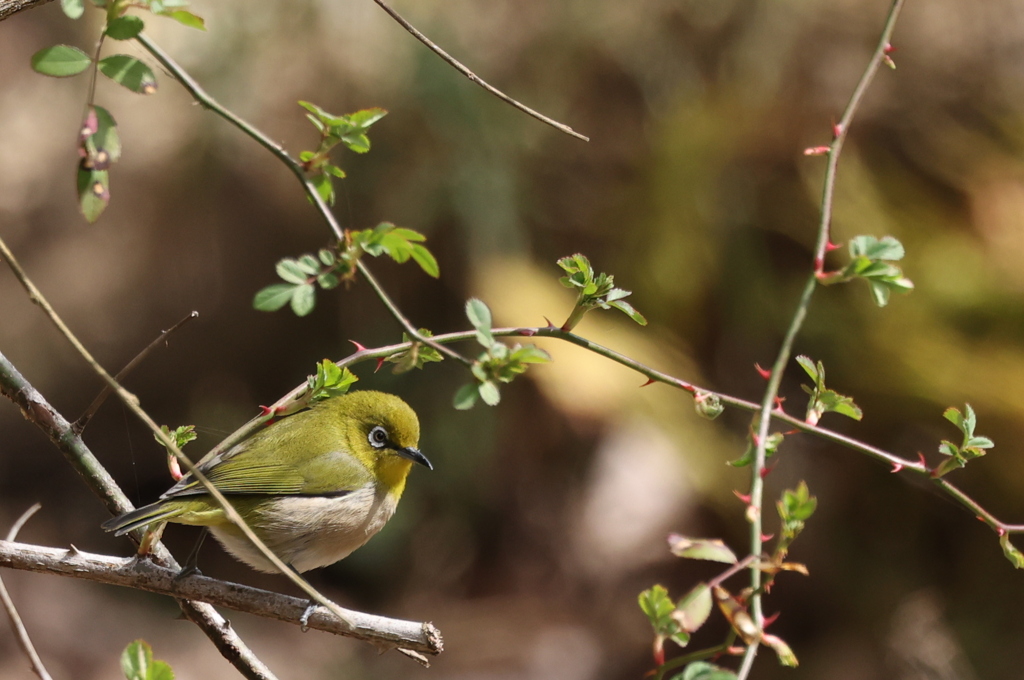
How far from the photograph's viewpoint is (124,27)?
3.93 ft

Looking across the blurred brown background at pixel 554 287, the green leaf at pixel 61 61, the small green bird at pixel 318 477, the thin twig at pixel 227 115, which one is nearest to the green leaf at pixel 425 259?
the thin twig at pixel 227 115

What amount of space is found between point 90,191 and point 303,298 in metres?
0.37

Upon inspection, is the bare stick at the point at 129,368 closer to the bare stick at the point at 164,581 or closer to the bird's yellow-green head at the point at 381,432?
the bare stick at the point at 164,581

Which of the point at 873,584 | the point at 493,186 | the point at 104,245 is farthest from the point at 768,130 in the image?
the point at 104,245

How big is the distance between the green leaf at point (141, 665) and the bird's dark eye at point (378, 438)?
5.05ft

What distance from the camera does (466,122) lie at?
6055 millimetres

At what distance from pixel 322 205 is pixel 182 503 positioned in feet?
3.85

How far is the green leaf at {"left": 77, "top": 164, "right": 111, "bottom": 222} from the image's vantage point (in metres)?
1.27

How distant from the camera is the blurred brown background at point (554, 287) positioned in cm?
569

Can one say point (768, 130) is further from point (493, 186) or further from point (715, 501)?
point (715, 501)

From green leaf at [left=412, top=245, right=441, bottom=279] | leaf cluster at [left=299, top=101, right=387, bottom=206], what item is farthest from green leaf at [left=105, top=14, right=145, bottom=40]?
green leaf at [left=412, top=245, right=441, bottom=279]

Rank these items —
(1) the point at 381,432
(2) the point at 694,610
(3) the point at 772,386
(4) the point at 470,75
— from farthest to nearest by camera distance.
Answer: (1) the point at 381,432, (4) the point at 470,75, (3) the point at 772,386, (2) the point at 694,610

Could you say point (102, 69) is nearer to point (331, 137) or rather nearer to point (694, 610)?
point (331, 137)

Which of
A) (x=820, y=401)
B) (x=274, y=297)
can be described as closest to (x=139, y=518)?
(x=274, y=297)
